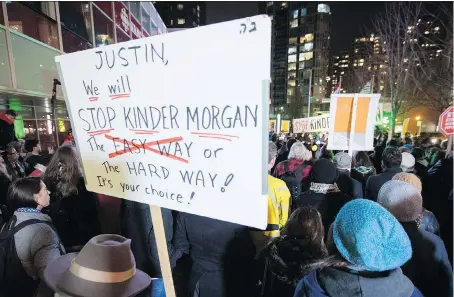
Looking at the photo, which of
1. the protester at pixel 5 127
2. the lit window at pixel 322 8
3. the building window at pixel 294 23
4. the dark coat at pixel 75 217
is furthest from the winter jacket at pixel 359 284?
the building window at pixel 294 23

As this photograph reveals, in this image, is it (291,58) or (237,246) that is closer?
(237,246)

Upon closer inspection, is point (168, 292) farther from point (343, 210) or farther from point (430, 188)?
point (430, 188)

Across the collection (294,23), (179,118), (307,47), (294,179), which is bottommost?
(294,179)

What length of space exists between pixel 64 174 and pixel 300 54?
8434 cm

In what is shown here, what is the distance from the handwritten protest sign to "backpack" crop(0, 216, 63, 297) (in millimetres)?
4982

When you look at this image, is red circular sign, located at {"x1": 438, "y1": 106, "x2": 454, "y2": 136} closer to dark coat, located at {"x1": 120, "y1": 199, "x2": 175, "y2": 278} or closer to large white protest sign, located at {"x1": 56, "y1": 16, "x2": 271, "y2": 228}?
dark coat, located at {"x1": 120, "y1": 199, "x2": 175, "y2": 278}

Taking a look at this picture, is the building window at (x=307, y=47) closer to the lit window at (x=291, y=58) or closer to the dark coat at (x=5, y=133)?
the lit window at (x=291, y=58)

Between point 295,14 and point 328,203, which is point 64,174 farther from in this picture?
point 295,14

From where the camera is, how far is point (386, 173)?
12.2 feet

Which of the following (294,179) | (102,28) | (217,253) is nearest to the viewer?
(217,253)

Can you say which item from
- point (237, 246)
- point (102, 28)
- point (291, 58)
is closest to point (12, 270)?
point (237, 246)

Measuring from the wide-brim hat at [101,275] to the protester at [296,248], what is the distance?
100 cm

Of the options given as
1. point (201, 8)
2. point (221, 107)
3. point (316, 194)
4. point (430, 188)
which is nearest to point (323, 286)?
point (221, 107)

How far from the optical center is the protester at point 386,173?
145 inches
